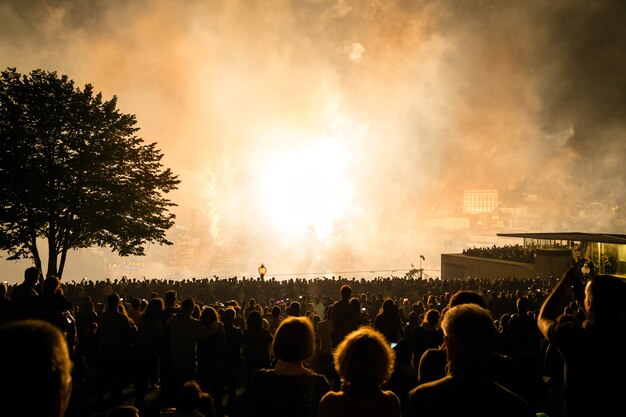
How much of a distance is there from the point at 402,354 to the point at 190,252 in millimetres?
187457

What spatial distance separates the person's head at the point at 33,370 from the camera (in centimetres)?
152

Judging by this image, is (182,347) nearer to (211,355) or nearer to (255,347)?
(211,355)

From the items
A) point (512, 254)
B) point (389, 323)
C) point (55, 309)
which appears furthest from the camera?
point (512, 254)

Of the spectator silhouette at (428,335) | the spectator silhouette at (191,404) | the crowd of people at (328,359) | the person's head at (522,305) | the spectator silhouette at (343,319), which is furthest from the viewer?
the spectator silhouette at (343,319)

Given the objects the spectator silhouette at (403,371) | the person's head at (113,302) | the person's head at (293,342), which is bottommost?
the spectator silhouette at (403,371)

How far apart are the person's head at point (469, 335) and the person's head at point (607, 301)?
4.12 feet

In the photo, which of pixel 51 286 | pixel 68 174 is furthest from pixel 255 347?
pixel 68 174

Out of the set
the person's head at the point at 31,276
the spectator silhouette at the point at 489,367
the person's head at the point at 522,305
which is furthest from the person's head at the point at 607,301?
the person's head at the point at 31,276

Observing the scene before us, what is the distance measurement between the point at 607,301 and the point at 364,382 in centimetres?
213

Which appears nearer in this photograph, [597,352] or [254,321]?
[597,352]

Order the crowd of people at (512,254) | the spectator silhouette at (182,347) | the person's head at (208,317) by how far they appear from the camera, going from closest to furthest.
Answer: the spectator silhouette at (182,347) < the person's head at (208,317) < the crowd of people at (512,254)

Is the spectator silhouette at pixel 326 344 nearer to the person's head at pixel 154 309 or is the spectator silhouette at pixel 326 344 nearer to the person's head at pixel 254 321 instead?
the person's head at pixel 254 321

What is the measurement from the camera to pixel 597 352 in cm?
315

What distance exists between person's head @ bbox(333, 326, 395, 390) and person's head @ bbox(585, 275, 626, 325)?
1.82 m
